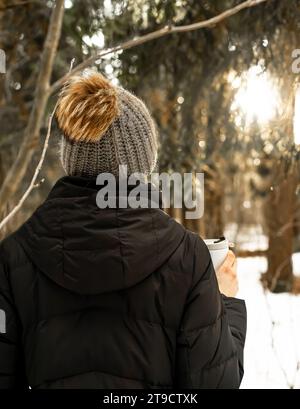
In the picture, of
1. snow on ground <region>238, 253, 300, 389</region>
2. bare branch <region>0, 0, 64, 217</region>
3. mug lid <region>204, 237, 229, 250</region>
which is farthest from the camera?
snow on ground <region>238, 253, 300, 389</region>

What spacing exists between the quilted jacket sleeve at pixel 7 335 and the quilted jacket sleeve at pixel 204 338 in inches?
16.8

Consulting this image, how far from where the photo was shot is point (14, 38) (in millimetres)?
6094

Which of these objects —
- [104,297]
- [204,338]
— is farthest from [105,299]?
[204,338]

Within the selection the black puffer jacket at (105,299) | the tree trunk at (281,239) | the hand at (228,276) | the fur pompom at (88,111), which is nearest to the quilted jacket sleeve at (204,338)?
the black puffer jacket at (105,299)

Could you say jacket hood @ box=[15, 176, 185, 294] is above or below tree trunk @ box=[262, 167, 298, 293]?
above

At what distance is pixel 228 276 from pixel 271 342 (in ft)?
16.1

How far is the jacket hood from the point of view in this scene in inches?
62.2

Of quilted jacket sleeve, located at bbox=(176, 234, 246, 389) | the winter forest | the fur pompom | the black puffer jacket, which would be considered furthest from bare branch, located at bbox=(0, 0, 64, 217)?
quilted jacket sleeve, located at bbox=(176, 234, 246, 389)

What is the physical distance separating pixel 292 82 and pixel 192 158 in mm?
2224

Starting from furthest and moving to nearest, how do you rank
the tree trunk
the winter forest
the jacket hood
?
the tree trunk
the winter forest
the jacket hood

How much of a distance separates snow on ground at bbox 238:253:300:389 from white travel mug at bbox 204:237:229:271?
2902 millimetres

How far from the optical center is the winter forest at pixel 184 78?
15.1ft

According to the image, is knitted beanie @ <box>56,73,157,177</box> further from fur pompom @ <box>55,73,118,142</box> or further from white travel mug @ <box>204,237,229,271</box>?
white travel mug @ <box>204,237,229,271</box>

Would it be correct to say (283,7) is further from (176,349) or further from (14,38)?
(176,349)
